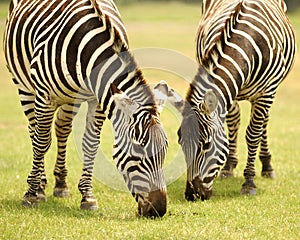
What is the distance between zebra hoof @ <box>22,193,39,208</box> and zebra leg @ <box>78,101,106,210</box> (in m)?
0.56

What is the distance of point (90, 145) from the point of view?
7.32m

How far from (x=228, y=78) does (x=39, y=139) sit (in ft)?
7.60

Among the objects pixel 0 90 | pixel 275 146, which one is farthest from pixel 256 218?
A: pixel 0 90

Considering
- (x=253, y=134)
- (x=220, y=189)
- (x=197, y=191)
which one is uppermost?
(x=253, y=134)

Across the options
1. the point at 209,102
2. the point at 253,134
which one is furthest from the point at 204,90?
the point at 253,134

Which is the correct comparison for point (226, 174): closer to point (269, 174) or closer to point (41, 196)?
point (269, 174)

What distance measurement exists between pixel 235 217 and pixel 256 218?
0.73 feet

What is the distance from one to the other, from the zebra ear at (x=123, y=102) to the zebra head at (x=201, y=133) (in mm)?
967

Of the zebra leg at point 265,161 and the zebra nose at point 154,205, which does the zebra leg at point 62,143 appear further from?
the zebra leg at point 265,161

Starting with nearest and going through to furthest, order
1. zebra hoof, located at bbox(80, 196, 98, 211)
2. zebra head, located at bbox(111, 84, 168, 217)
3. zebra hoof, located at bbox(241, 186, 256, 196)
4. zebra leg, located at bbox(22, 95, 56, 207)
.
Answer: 1. zebra head, located at bbox(111, 84, 168, 217)
2. zebra leg, located at bbox(22, 95, 56, 207)
3. zebra hoof, located at bbox(80, 196, 98, 211)
4. zebra hoof, located at bbox(241, 186, 256, 196)

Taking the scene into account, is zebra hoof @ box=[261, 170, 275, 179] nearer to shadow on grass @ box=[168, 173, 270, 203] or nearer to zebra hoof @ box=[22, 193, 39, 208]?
shadow on grass @ box=[168, 173, 270, 203]

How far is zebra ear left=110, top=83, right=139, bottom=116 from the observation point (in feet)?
19.6

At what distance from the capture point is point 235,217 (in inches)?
263

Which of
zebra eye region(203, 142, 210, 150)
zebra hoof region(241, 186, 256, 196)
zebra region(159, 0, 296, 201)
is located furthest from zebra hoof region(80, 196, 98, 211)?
zebra hoof region(241, 186, 256, 196)
